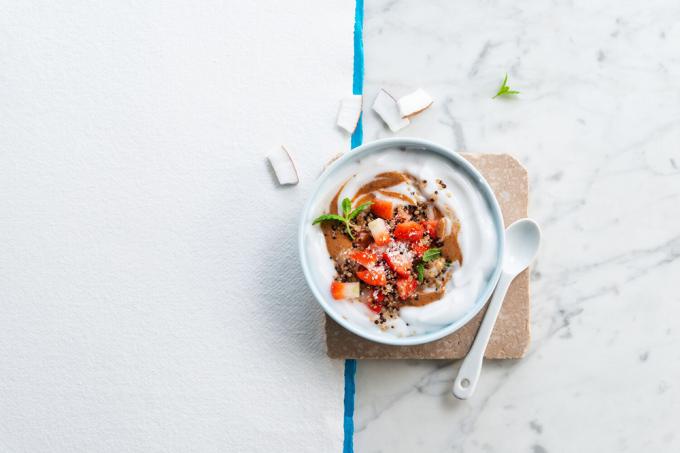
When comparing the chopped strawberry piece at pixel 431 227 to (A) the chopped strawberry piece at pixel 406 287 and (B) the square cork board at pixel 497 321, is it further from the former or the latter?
(B) the square cork board at pixel 497 321

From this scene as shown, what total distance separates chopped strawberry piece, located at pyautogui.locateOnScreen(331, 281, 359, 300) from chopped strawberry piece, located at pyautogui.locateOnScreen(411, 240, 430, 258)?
0.14 m

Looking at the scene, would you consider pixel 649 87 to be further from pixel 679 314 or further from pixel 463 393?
pixel 463 393

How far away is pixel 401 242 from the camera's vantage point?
149 centimetres

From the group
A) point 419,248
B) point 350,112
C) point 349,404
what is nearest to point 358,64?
point 350,112

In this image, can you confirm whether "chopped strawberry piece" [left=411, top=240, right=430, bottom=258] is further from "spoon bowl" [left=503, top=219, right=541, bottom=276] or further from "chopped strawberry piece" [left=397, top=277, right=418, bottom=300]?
"spoon bowl" [left=503, top=219, right=541, bottom=276]

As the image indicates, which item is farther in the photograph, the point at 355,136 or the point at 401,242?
the point at 355,136

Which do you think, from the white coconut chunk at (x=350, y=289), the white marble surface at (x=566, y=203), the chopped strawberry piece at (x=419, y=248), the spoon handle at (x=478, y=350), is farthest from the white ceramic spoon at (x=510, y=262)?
the white coconut chunk at (x=350, y=289)

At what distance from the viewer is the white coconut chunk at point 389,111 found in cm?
174

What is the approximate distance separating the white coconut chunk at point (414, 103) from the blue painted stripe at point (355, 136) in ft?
0.33

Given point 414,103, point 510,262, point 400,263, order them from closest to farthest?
1. point 400,263
2. point 510,262
3. point 414,103

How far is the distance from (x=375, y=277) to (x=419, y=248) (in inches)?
4.2

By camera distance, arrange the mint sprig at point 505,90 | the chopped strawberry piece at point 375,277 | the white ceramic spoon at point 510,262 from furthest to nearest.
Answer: the mint sprig at point 505,90, the white ceramic spoon at point 510,262, the chopped strawberry piece at point 375,277

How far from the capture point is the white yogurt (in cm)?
150

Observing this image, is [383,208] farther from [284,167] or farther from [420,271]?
[284,167]
